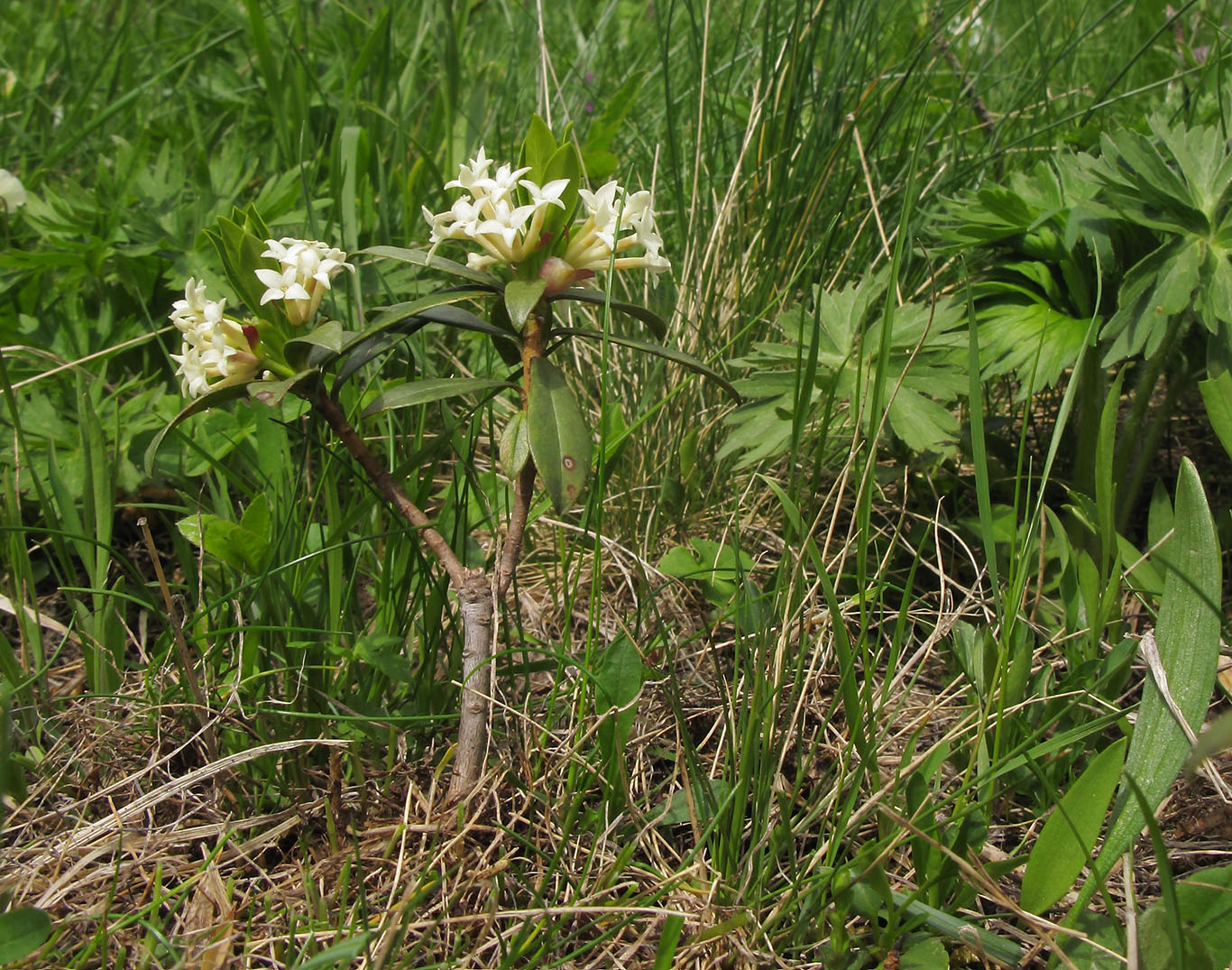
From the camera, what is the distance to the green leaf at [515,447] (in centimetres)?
112

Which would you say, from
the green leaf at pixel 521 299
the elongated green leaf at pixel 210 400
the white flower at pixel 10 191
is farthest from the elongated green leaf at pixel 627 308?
the white flower at pixel 10 191

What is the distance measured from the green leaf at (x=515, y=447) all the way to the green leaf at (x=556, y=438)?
0.12 ft

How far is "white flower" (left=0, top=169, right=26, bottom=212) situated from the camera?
6.31ft

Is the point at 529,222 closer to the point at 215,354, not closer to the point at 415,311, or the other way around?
the point at 415,311

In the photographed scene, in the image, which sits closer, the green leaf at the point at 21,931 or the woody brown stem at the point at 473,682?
the green leaf at the point at 21,931

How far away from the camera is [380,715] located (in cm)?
135

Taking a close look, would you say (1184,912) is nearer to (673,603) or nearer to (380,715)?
(673,603)

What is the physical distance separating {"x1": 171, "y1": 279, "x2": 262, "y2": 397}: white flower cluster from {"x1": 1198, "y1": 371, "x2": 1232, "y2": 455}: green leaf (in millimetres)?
1267

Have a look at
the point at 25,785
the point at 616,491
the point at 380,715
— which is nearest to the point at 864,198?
the point at 616,491

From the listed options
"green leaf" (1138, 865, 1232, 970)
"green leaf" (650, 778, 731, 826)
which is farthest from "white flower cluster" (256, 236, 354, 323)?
"green leaf" (1138, 865, 1232, 970)

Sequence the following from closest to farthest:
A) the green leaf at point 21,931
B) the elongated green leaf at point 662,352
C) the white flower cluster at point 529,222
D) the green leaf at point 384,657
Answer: the green leaf at point 21,931
the white flower cluster at point 529,222
the elongated green leaf at point 662,352
the green leaf at point 384,657

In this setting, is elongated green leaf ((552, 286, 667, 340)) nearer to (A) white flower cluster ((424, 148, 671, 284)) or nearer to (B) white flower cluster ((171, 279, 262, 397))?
(A) white flower cluster ((424, 148, 671, 284))

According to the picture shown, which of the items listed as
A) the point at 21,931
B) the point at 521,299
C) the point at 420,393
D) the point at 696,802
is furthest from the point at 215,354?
the point at 696,802

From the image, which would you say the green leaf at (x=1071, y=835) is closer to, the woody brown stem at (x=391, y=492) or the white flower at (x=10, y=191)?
the woody brown stem at (x=391, y=492)
